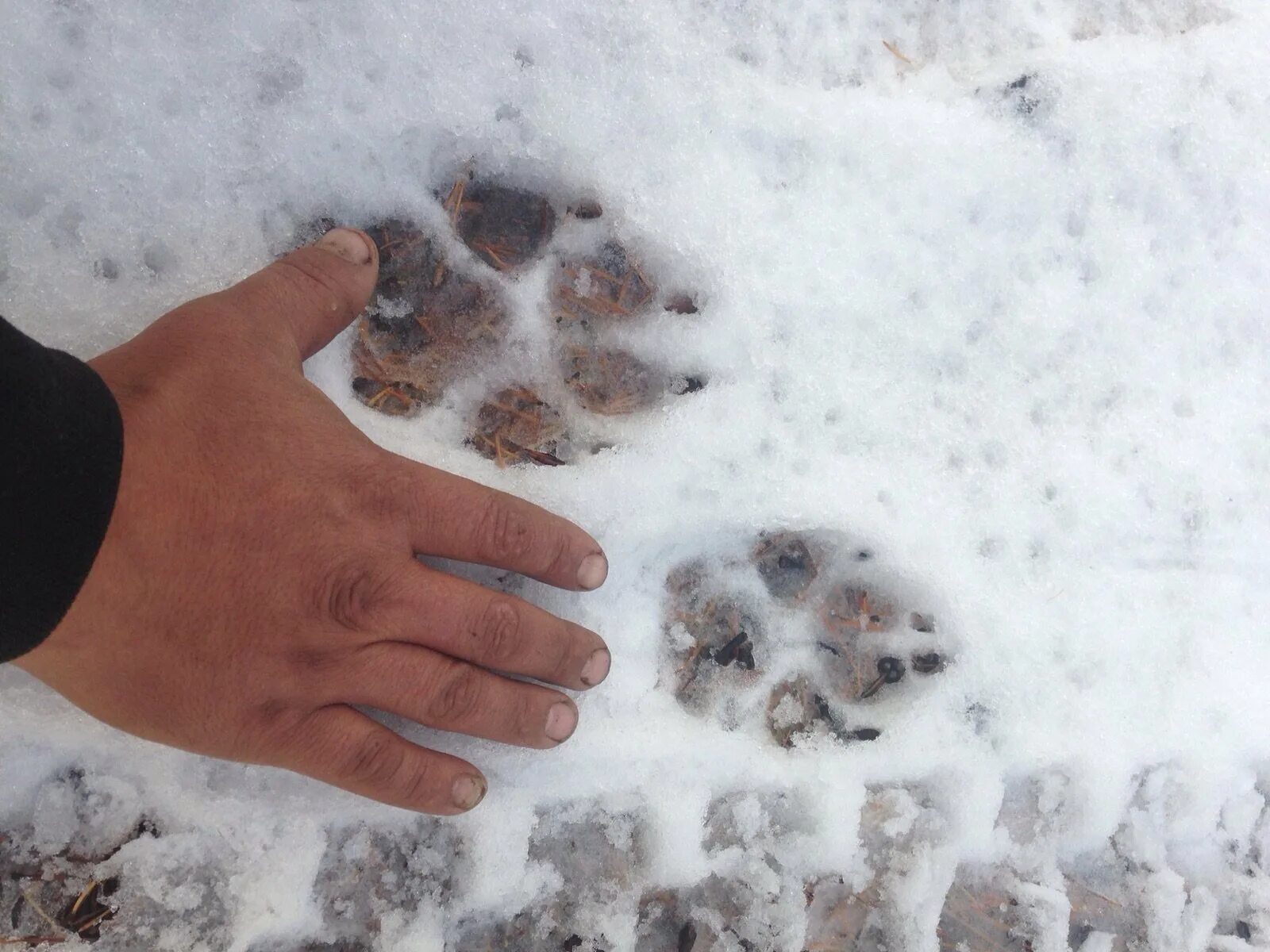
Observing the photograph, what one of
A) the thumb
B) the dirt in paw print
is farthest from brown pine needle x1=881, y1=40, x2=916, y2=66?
the thumb

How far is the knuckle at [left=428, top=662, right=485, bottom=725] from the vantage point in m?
1.30

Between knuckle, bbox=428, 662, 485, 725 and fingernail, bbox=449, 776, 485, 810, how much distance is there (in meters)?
0.09

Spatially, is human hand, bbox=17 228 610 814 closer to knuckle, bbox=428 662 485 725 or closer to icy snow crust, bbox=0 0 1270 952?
knuckle, bbox=428 662 485 725

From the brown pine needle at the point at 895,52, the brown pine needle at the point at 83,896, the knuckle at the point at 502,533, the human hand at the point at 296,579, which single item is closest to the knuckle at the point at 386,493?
the human hand at the point at 296,579

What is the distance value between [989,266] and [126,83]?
1380 mm

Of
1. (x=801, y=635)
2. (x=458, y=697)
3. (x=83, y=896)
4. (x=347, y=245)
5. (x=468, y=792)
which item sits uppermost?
A: (x=347, y=245)

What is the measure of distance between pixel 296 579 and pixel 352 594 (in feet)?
0.25

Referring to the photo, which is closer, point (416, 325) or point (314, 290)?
point (314, 290)

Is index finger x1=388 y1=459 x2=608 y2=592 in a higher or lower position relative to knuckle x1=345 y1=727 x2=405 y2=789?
higher

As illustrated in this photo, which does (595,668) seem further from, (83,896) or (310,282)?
(83,896)

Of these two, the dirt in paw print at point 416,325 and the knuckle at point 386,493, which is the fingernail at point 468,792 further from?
the dirt in paw print at point 416,325

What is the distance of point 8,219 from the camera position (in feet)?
4.44

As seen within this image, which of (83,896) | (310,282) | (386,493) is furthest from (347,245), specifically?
(83,896)

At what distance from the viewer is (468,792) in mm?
1327
